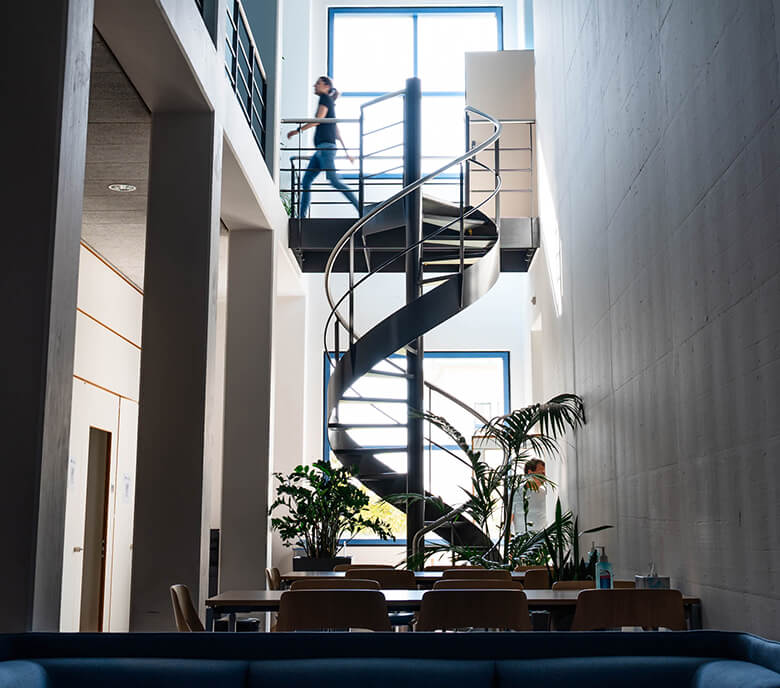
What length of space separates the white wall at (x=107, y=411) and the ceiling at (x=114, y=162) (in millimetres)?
215

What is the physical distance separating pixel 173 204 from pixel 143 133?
821mm

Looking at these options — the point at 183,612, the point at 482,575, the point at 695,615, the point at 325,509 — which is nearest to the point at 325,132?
the point at 325,509

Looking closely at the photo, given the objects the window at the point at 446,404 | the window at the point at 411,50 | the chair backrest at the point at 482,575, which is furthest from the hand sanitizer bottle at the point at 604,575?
the window at the point at 411,50

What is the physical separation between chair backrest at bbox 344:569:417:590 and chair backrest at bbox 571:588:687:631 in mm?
1566

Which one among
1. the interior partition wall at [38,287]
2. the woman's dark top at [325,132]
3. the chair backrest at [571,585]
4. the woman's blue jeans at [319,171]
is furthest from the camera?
the woman's dark top at [325,132]

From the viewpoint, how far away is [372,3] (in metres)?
13.2

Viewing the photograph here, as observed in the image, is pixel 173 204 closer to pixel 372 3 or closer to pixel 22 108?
pixel 22 108

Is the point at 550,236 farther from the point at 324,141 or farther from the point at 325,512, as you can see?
the point at 325,512

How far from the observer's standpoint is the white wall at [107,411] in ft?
25.1

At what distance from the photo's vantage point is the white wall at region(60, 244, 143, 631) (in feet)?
25.1
